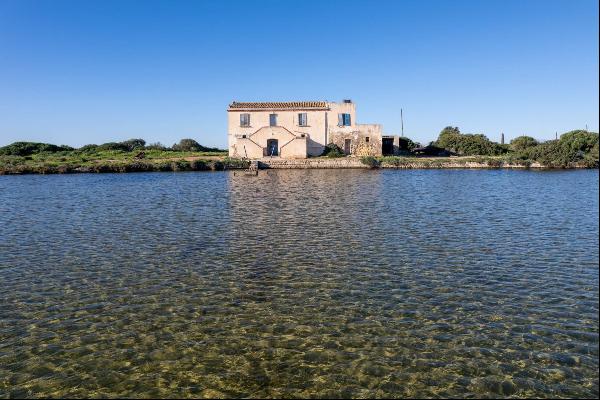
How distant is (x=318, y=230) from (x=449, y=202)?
1377cm

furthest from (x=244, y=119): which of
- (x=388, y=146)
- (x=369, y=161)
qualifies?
(x=388, y=146)

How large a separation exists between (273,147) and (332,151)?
31.4 feet

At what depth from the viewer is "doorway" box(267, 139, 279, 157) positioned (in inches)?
2835

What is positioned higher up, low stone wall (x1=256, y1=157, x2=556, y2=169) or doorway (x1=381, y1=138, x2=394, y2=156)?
doorway (x1=381, y1=138, x2=394, y2=156)

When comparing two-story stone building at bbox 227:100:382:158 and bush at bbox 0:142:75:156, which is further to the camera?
bush at bbox 0:142:75:156

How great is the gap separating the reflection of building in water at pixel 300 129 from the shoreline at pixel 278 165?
12.5ft

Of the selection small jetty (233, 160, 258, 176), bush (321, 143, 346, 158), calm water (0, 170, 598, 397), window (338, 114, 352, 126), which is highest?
window (338, 114, 352, 126)

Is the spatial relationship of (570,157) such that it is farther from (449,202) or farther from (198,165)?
(198,165)

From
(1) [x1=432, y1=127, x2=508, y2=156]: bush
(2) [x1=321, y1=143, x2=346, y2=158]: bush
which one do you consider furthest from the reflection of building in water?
(1) [x1=432, y1=127, x2=508, y2=156]: bush

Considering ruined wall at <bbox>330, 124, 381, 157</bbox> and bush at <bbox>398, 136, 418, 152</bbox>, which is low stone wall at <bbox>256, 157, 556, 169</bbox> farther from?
bush at <bbox>398, 136, 418, 152</bbox>

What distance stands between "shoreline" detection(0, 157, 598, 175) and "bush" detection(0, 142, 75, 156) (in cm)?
2818

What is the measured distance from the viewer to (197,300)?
12516mm

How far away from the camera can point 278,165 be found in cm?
6706

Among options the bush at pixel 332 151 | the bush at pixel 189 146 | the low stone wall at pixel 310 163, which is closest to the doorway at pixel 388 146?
the bush at pixel 332 151
